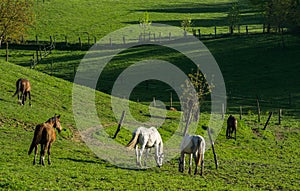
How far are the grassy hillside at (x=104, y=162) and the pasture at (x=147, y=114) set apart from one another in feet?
0.18

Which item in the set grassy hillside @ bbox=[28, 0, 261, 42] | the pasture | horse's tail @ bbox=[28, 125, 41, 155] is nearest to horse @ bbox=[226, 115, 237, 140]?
the pasture

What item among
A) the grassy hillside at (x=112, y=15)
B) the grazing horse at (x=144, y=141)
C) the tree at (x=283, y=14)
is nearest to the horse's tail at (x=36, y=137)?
the grazing horse at (x=144, y=141)

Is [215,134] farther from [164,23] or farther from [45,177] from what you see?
[164,23]

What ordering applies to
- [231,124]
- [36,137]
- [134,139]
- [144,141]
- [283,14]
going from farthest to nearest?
1. [283,14]
2. [231,124]
3. [144,141]
4. [134,139]
5. [36,137]

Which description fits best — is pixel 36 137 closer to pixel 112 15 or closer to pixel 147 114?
pixel 147 114

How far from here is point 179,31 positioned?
101 m

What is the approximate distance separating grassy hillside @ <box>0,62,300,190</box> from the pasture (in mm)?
54

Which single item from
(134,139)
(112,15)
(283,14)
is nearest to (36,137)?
(134,139)

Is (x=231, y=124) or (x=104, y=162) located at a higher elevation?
(x=231, y=124)

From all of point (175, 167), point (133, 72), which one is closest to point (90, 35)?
point (133, 72)

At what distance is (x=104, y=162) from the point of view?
87.2 ft

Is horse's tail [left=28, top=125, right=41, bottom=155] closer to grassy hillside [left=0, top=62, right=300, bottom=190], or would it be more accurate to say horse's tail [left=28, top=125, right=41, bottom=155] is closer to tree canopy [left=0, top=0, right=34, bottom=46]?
grassy hillside [left=0, top=62, right=300, bottom=190]

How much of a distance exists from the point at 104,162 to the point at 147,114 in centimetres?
1916

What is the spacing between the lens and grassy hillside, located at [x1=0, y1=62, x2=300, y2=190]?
68.5 feet
